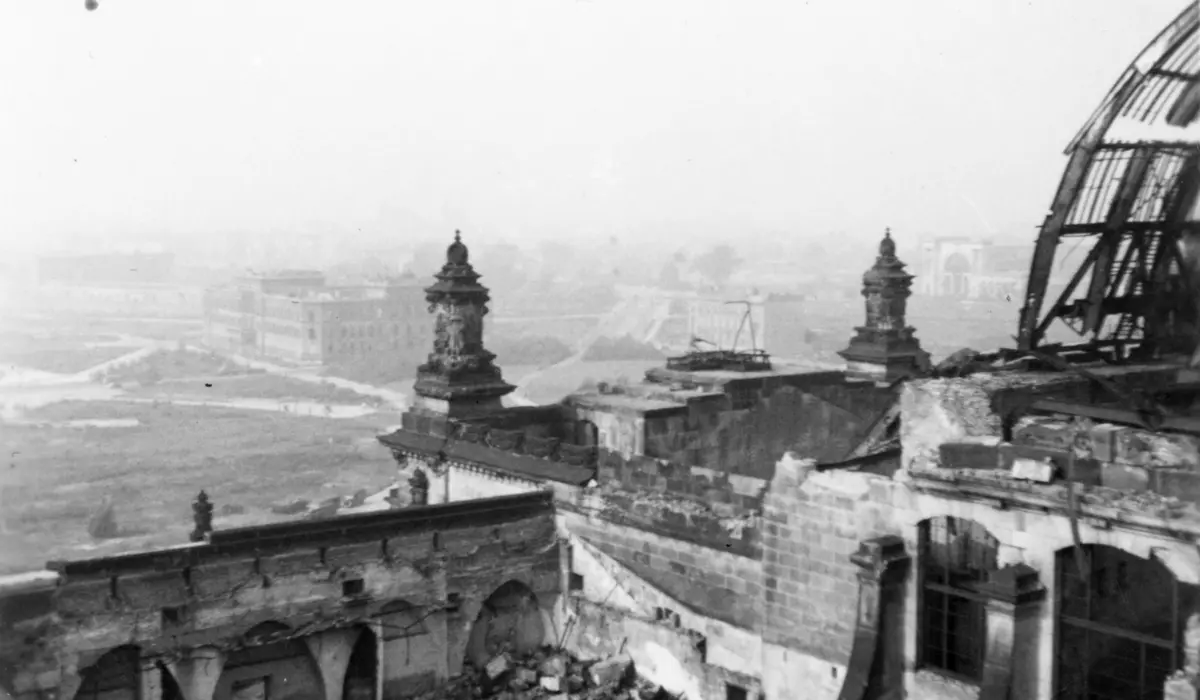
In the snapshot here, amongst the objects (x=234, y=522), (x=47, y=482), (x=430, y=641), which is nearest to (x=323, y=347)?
(x=47, y=482)

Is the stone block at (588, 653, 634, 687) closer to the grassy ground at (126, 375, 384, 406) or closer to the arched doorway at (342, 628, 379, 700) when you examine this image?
the arched doorway at (342, 628, 379, 700)

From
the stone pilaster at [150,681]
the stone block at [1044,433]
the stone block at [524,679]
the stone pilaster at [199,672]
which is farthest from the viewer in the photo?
the stone block at [524,679]

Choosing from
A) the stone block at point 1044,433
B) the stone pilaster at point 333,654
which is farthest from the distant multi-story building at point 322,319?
the stone block at point 1044,433

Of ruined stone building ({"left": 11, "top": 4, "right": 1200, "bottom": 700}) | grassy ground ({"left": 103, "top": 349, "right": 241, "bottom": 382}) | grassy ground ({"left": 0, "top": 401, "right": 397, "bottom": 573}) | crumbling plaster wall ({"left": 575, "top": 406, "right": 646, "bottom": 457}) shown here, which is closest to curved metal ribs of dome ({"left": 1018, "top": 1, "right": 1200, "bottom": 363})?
ruined stone building ({"left": 11, "top": 4, "right": 1200, "bottom": 700})

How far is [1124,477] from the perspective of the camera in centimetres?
1353

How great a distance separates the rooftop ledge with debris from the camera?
13.3m

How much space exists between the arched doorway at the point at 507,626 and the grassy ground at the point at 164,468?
2739 centimetres

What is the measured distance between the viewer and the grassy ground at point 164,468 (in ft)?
173

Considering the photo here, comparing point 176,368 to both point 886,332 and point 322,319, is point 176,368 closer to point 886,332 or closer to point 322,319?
point 322,319

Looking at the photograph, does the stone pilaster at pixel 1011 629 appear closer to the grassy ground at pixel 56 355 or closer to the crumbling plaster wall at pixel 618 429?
the crumbling plaster wall at pixel 618 429

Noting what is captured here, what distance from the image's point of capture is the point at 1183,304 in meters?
20.5

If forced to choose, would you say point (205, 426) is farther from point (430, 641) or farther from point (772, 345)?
point (430, 641)

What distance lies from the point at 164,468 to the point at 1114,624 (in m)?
58.3

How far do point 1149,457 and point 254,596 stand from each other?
1215 cm
